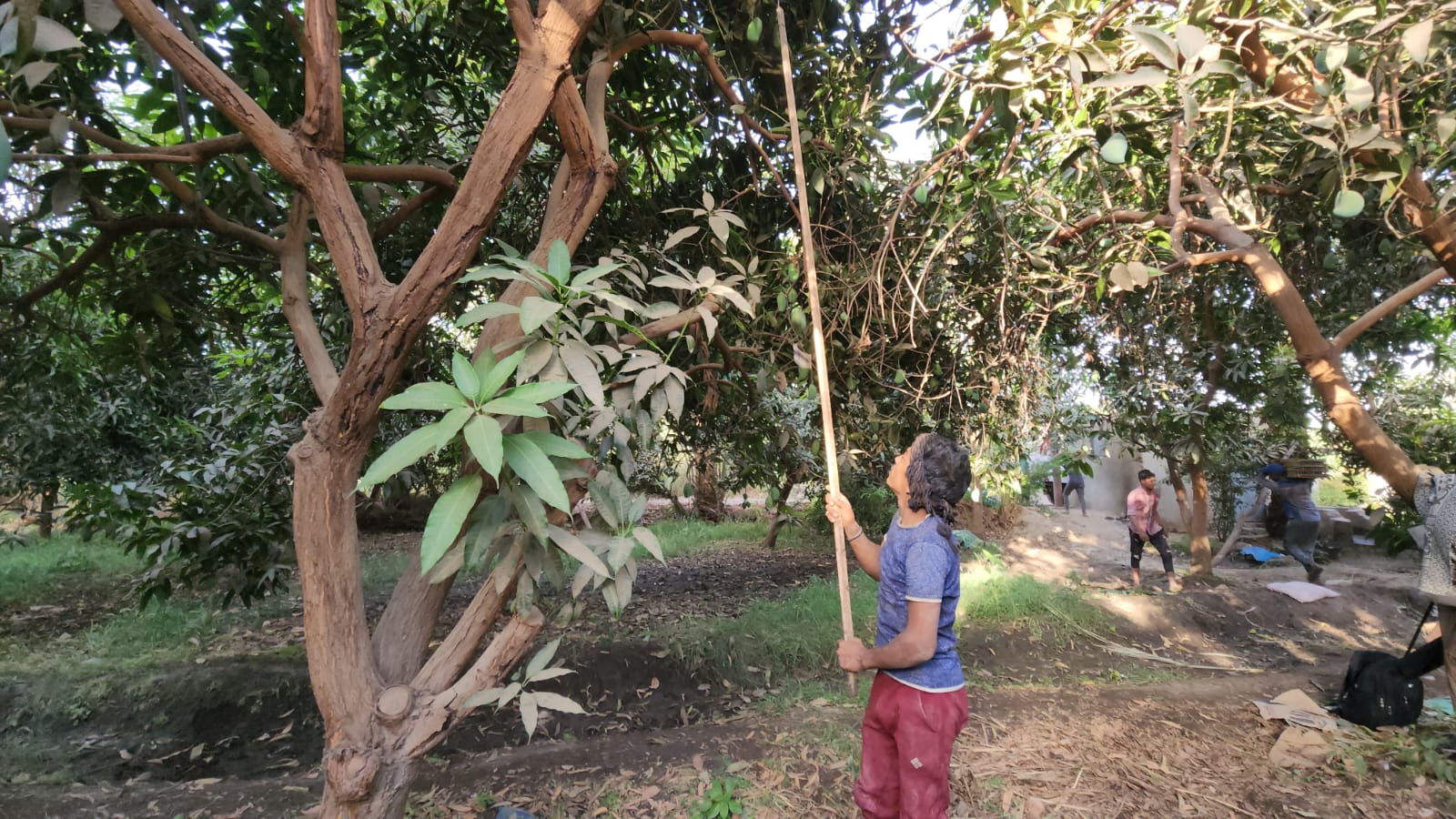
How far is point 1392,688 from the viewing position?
3.04 meters

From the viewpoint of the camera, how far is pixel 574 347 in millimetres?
1545

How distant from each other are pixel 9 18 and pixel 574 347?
1288 mm

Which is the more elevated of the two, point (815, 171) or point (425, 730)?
point (815, 171)

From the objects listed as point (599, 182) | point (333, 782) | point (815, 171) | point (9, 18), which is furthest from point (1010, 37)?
point (333, 782)

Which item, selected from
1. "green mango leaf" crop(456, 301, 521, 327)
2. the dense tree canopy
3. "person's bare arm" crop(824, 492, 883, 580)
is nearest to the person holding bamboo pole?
"person's bare arm" crop(824, 492, 883, 580)

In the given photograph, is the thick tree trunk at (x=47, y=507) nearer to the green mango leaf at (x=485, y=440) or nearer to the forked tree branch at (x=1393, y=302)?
the green mango leaf at (x=485, y=440)

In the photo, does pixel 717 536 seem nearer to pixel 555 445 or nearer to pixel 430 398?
pixel 555 445

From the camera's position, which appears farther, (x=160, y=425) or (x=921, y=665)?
(x=160, y=425)

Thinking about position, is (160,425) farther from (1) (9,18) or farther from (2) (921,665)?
(2) (921,665)

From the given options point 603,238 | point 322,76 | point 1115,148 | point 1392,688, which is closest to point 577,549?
point 322,76

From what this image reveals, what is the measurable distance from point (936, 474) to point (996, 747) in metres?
1.94

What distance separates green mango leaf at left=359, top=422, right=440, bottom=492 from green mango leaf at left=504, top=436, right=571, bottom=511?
5.6 inches

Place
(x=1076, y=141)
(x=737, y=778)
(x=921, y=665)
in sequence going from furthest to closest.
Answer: (x=737, y=778), (x=1076, y=141), (x=921, y=665)

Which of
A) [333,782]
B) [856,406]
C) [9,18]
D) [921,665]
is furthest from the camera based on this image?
[856,406]
